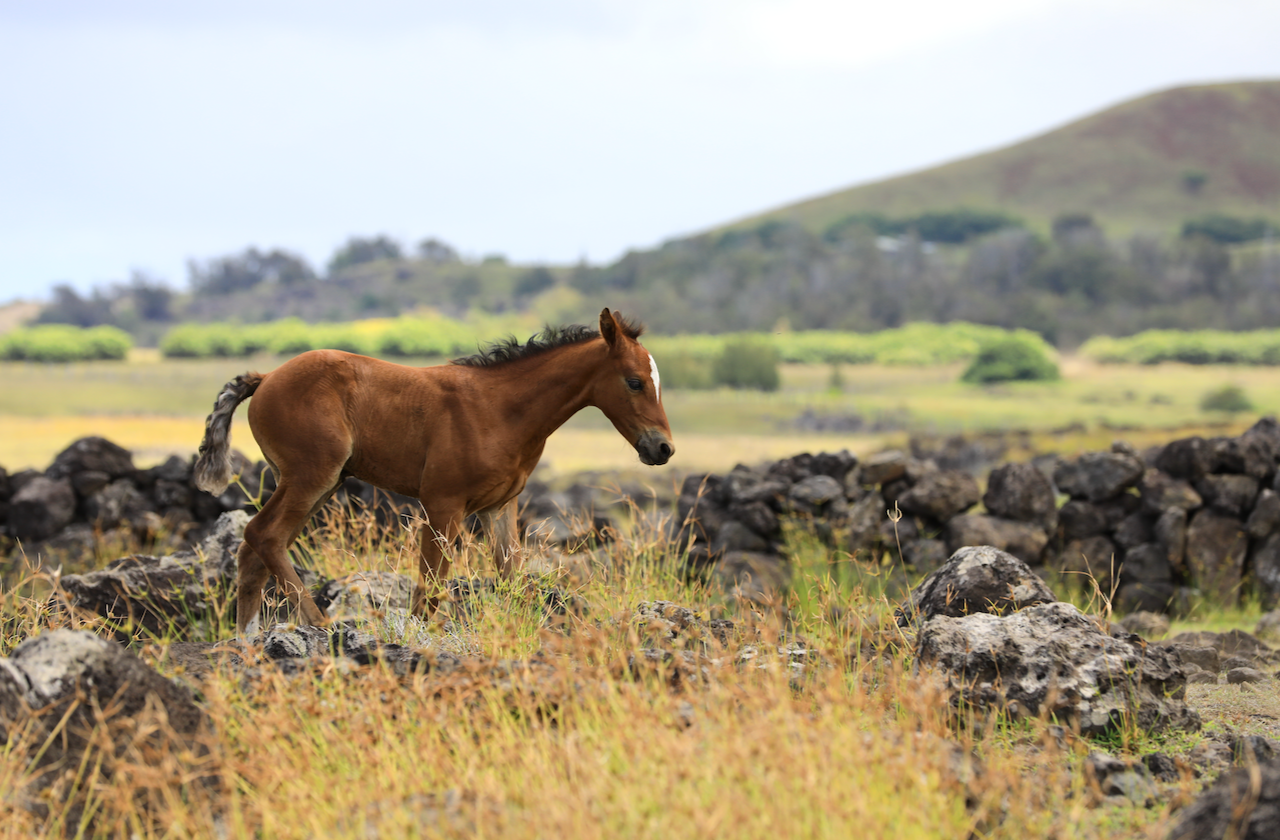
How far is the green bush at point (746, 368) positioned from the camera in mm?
38469

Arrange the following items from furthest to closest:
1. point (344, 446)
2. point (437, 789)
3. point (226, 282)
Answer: point (226, 282) → point (344, 446) → point (437, 789)

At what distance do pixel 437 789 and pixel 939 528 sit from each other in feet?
27.9

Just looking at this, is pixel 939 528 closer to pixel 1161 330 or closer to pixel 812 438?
pixel 812 438

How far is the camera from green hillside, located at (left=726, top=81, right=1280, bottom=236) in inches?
3885

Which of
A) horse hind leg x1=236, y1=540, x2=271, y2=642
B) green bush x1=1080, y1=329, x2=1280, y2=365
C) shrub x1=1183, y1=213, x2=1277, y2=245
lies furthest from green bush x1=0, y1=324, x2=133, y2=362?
shrub x1=1183, y1=213, x2=1277, y2=245

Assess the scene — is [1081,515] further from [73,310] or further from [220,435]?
[73,310]

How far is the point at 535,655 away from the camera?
223 inches

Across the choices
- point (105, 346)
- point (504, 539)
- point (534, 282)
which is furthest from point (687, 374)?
point (534, 282)


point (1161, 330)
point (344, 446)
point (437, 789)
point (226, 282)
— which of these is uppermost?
point (226, 282)

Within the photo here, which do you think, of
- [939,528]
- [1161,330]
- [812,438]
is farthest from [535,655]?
[1161,330]

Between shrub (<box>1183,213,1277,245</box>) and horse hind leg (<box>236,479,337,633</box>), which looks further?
shrub (<box>1183,213,1277,245</box>)

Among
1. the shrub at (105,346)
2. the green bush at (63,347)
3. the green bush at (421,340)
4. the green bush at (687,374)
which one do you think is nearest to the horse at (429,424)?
the green bush at (687,374)

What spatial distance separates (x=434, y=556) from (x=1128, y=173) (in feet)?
381

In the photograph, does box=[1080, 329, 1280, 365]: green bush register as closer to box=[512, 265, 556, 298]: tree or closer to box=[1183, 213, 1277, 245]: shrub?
box=[1183, 213, 1277, 245]: shrub
